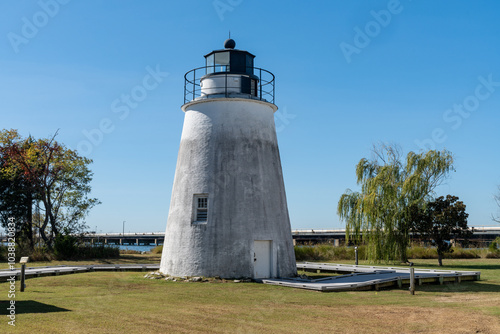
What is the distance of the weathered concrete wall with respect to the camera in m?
18.1

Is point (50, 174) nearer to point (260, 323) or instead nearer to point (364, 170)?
point (364, 170)

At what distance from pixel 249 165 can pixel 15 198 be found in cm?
2228

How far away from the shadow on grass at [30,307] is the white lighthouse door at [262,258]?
8.40 meters

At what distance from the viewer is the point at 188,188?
752 inches

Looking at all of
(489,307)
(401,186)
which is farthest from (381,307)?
(401,186)

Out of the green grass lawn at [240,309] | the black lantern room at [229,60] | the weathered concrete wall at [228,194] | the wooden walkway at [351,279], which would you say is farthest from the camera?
the black lantern room at [229,60]

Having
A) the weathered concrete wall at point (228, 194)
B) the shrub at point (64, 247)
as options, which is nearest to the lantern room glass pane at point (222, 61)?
the weathered concrete wall at point (228, 194)

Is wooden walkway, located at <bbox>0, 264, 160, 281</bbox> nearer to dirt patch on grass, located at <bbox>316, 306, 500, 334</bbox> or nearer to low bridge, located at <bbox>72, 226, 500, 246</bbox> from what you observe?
dirt patch on grass, located at <bbox>316, 306, 500, 334</bbox>

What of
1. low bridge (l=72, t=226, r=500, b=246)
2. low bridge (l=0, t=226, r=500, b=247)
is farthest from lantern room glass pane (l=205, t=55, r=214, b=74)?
low bridge (l=72, t=226, r=500, b=246)

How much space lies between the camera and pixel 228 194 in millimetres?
18469

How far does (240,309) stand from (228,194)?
278 inches

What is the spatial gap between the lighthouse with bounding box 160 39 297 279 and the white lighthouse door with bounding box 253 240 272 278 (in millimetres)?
38

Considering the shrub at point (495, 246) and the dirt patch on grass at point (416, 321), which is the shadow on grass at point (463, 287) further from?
the shrub at point (495, 246)

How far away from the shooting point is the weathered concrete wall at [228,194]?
1814cm
